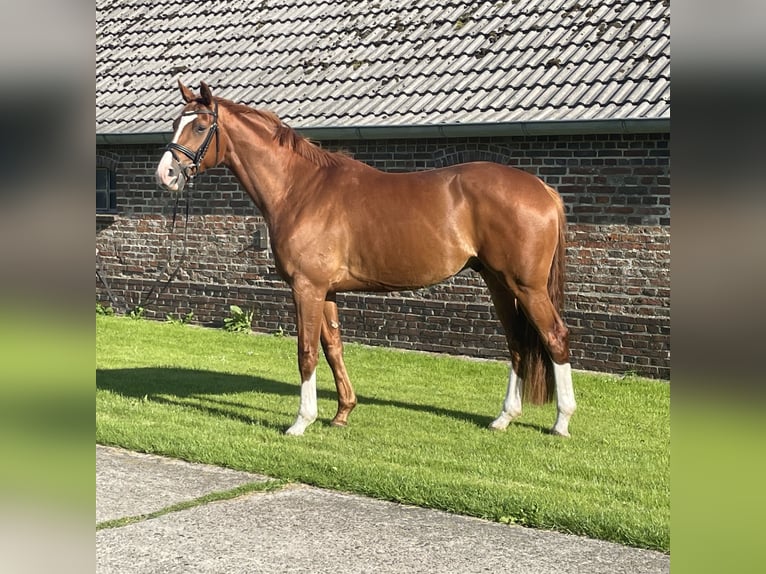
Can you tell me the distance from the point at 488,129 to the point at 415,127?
35.9 inches

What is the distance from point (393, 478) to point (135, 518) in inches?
60.5

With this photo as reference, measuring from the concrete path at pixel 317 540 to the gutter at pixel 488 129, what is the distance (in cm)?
561

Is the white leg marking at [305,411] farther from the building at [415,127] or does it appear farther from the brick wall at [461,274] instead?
the brick wall at [461,274]

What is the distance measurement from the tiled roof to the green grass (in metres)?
2.94

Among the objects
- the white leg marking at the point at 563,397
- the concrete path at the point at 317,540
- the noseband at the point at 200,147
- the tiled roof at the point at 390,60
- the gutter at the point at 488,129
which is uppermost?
the tiled roof at the point at 390,60

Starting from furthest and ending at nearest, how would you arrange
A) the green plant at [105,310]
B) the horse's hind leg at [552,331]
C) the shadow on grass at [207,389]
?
the green plant at [105,310] < the shadow on grass at [207,389] < the horse's hind leg at [552,331]

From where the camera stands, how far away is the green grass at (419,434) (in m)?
5.63

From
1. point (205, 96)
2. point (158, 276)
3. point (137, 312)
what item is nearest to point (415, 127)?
point (205, 96)

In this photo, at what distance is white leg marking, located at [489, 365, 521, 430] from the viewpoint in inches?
303

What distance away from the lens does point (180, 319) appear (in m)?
14.4

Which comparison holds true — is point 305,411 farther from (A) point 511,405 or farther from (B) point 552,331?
(B) point 552,331

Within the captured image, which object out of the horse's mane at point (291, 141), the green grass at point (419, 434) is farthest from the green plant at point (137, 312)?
the horse's mane at point (291, 141)

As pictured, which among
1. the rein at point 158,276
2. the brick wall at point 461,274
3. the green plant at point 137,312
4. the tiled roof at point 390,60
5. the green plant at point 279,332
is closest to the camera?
the brick wall at point 461,274
